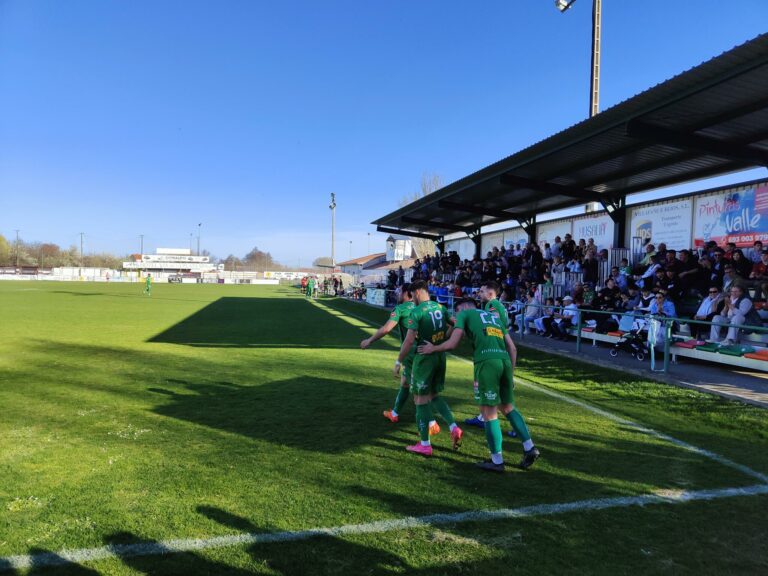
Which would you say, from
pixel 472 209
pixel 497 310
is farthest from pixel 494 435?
pixel 472 209

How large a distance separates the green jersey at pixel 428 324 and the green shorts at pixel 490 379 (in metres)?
0.62

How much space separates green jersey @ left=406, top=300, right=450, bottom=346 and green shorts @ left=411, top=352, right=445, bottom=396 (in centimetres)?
19

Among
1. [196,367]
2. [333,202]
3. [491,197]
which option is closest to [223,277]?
[333,202]

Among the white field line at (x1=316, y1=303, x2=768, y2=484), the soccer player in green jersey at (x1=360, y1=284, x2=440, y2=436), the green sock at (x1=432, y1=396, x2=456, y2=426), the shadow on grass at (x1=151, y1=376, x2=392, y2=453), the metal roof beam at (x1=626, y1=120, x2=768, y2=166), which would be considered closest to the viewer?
the white field line at (x1=316, y1=303, x2=768, y2=484)

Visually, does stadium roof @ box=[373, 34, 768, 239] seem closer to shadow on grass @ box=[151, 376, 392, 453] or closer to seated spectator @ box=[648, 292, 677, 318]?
seated spectator @ box=[648, 292, 677, 318]

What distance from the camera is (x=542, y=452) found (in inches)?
192

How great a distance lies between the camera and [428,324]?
193 inches

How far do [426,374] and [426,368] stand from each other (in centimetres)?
6

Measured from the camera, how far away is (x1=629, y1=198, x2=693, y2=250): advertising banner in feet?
41.9

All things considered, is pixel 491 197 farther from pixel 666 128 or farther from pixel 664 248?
pixel 666 128

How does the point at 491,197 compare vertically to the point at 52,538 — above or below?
above

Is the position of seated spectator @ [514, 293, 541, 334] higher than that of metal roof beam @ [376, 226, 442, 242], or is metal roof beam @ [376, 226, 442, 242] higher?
metal roof beam @ [376, 226, 442, 242]

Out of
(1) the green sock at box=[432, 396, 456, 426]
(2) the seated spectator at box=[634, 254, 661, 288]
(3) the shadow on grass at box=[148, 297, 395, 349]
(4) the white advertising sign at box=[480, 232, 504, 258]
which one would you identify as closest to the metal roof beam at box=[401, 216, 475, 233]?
(4) the white advertising sign at box=[480, 232, 504, 258]

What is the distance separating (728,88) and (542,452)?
23.5ft
